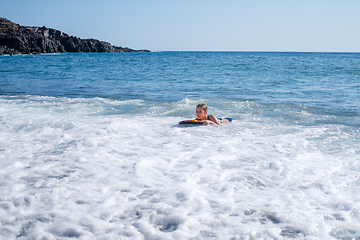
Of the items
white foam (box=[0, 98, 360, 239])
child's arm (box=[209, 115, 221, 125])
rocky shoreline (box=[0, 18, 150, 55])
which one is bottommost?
white foam (box=[0, 98, 360, 239])

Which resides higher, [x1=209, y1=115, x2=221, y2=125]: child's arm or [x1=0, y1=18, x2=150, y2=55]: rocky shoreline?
[x1=0, y1=18, x2=150, y2=55]: rocky shoreline

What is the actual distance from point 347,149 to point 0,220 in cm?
550

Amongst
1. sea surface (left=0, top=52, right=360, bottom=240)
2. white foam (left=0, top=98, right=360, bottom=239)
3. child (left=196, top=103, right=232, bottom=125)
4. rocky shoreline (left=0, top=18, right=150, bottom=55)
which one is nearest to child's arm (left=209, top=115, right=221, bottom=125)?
child (left=196, top=103, right=232, bottom=125)

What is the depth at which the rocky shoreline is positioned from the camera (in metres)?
77.2

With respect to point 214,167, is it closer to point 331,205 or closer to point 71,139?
point 331,205

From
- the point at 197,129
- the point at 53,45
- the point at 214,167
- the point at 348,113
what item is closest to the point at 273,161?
the point at 214,167

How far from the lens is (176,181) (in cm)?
363

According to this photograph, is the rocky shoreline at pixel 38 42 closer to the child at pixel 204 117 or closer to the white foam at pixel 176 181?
the child at pixel 204 117

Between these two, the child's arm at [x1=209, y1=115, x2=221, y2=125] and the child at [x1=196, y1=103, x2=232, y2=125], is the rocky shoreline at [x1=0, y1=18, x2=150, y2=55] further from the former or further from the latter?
the child's arm at [x1=209, y1=115, x2=221, y2=125]

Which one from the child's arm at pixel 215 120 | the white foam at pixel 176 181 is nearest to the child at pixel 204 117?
the child's arm at pixel 215 120

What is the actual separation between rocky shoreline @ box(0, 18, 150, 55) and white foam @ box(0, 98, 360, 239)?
245ft

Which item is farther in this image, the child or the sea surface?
the child

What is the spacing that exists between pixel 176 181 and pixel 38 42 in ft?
333

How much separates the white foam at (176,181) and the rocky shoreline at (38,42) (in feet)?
245
